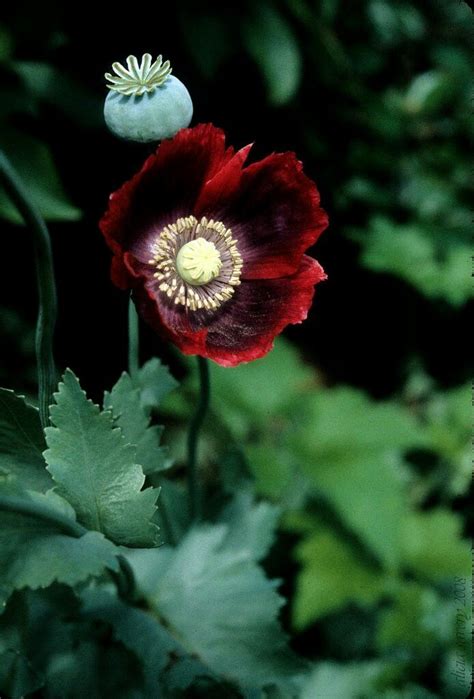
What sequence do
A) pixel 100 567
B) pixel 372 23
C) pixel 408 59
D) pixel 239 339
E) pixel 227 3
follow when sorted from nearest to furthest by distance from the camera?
pixel 100 567, pixel 239 339, pixel 227 3, pixel 372 23, pixel 408 59

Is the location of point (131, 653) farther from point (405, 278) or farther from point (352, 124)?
point (352, 124)

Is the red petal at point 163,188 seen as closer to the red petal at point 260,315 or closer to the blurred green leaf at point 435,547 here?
the red petal at point 260,315

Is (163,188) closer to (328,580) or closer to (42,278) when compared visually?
(42,278)

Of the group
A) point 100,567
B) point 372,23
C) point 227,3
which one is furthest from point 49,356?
point 372,23

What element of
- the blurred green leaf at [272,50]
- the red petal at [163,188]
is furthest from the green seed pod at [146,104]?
the blurred green leaf at [272,50]

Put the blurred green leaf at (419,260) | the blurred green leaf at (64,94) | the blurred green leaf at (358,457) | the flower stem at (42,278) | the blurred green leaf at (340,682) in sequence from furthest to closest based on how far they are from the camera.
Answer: the blurred green leaf at (419,260)
the blurred green leaf at (358,457)
the blurred green leaf at (64,94)
the blurred green leaf at (340,682)
the flower stem at (42,278)
